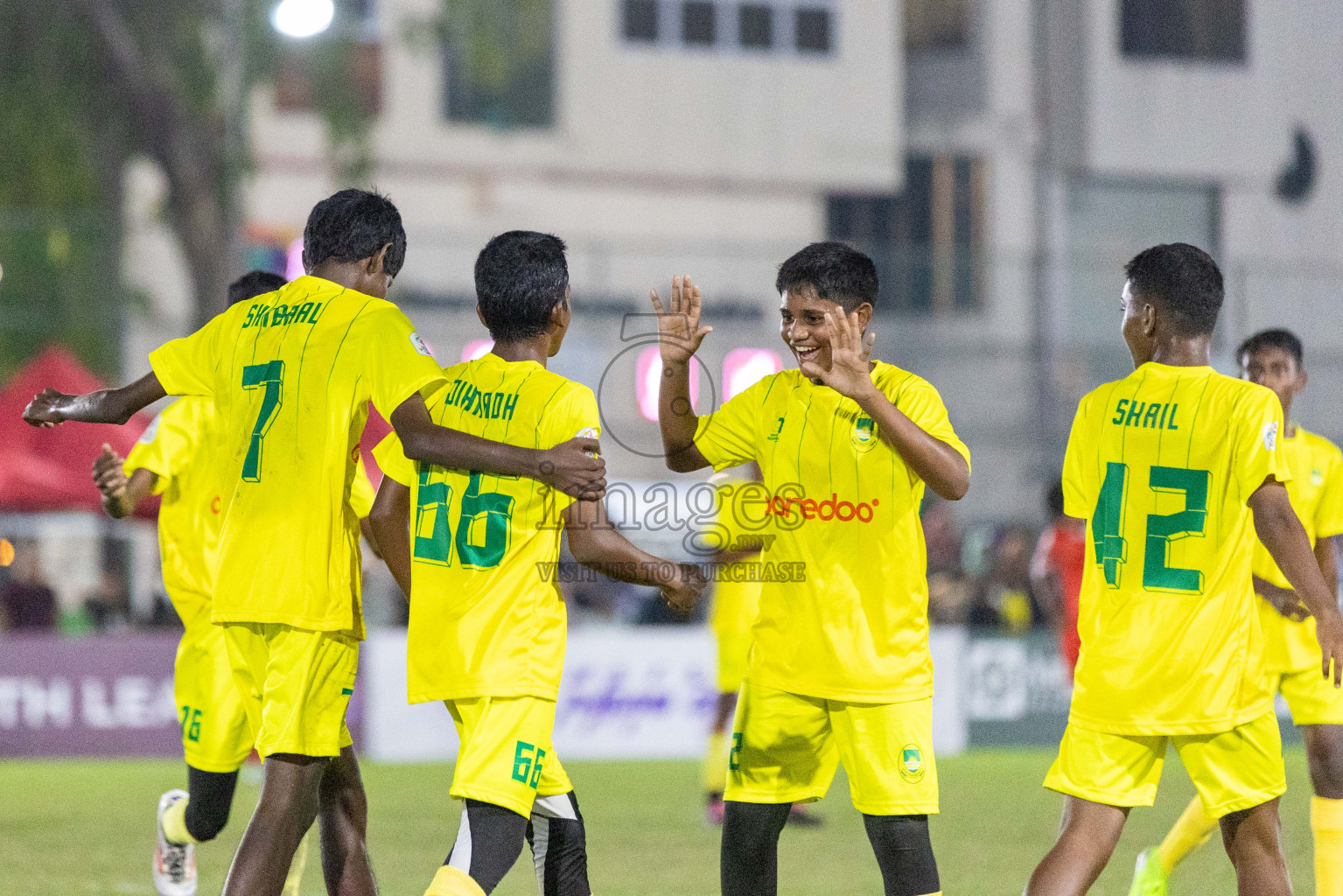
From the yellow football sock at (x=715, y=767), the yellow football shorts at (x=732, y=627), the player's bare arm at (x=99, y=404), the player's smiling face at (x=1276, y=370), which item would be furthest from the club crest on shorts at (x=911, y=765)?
the yellow football sock at (x=715, y=767)

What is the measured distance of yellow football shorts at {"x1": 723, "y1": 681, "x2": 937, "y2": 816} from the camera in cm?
489

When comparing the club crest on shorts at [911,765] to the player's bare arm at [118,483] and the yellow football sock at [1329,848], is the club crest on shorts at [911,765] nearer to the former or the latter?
the yellow football sock at [1329,848]

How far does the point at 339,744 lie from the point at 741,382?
19.6 metres

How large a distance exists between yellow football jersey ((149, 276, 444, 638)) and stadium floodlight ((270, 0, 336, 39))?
10.9m

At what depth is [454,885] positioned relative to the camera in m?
4.52

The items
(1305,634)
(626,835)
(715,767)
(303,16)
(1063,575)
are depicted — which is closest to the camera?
(1305,634)

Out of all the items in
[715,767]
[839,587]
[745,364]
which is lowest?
[715,767]

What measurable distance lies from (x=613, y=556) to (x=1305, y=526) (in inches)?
122

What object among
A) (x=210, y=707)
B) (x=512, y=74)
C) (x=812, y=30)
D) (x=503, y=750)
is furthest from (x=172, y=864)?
(x=812, y=30)

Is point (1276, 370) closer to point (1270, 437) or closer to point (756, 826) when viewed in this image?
point (1270, 437)

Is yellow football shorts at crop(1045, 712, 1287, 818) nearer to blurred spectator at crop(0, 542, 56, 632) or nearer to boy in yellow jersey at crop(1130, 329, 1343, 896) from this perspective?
boy in yellow jersey at crop(1130, 329, 1343, 896)

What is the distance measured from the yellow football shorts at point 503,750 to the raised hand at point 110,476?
79.4 inches

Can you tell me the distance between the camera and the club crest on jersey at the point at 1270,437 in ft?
16.2

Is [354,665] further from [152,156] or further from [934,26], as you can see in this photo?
[934,26]
